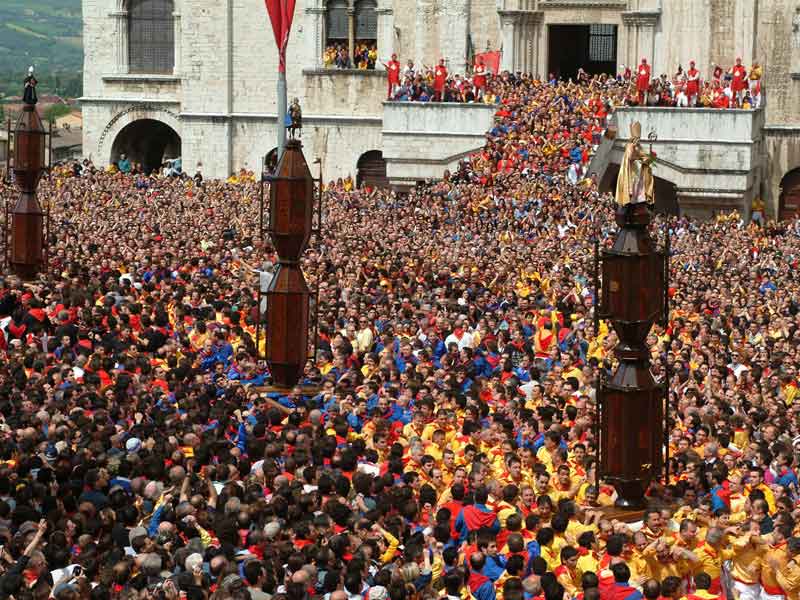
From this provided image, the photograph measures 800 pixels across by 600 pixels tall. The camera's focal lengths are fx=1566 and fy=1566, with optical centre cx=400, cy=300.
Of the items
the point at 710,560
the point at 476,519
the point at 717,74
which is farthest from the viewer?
the point at 717,74

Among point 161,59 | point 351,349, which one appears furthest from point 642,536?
point 161,59

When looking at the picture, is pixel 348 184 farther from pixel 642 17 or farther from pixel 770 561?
pixel 770 561

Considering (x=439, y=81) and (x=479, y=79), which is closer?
(x=479, y=79)

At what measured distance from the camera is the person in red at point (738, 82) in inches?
1720

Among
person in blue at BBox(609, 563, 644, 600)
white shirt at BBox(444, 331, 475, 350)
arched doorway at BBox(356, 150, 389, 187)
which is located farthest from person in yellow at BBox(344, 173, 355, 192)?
person in blue at BBox(609, 563, 644, 600)

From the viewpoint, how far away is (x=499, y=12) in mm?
50688

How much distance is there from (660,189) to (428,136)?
7.01m

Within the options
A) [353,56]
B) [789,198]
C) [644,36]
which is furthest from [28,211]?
[789,198]

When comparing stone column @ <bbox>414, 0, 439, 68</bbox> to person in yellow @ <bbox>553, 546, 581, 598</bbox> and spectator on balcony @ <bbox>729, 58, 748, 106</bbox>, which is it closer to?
spectator on balcony @ <bbox>729, 58, 748, 106</bbox>

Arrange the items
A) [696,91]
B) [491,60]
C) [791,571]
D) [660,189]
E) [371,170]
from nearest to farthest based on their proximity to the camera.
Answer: [791,571], [696,91], [660,189], [491,60], [371,170]

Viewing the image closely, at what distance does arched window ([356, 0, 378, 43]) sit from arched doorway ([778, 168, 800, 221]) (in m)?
14.4

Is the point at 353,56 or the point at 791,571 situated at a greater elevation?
the point at 353,56

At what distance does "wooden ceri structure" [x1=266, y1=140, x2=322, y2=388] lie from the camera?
22531 mm

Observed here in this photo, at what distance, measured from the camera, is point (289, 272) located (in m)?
22.8
